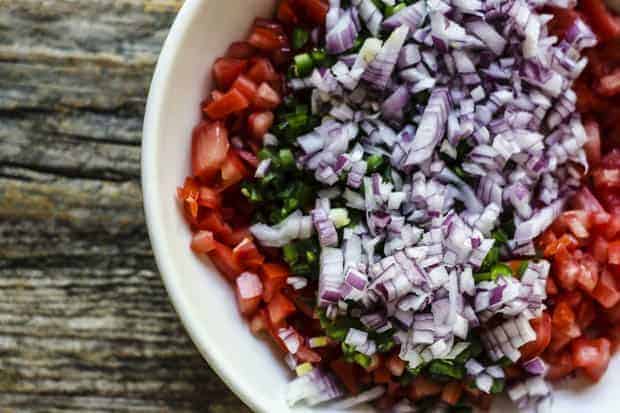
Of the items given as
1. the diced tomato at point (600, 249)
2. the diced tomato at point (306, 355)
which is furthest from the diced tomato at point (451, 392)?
the diced tomato at point (600, 249)

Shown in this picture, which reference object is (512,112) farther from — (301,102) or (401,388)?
(401,388)

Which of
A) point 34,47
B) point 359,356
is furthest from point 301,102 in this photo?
point 34,47

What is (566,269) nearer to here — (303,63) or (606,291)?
(606,291)

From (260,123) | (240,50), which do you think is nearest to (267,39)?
(240,50)

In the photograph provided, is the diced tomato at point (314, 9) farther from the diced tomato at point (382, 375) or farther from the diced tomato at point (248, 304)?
the diced tomato at point (382, 375)

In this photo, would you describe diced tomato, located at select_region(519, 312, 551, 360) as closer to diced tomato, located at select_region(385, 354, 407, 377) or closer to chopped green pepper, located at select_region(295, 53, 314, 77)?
diced tomato, located at select_region(385, 354, 407, 377)

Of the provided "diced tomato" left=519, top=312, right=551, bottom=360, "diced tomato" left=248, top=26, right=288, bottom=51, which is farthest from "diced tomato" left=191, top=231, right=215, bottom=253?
"diced tomato" left=519, top=312, right=551, bottom=360
